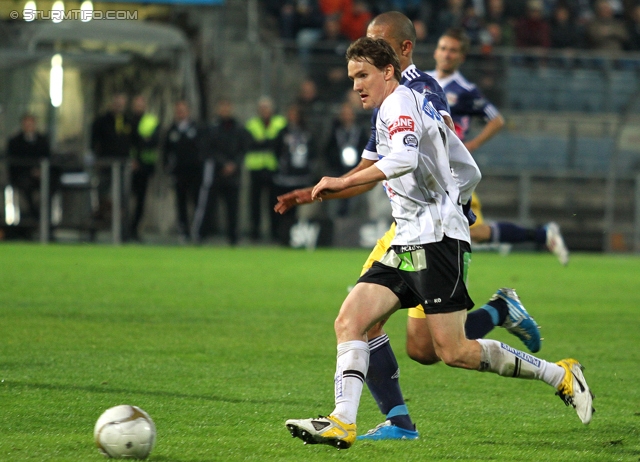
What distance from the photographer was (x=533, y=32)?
74.3 feet

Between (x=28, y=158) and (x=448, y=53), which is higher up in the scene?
(x=448, y=53)

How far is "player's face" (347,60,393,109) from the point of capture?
4.94 meters

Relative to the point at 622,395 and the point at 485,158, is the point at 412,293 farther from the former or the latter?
the point at 485,158

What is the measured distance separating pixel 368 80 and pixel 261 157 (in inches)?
578

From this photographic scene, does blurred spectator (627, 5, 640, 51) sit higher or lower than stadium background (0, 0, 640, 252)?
higher

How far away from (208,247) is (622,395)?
13374mm

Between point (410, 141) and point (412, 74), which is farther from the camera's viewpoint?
point (412, 74)

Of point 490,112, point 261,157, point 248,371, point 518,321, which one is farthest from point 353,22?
point 518,321

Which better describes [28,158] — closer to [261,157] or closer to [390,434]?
[261,157]

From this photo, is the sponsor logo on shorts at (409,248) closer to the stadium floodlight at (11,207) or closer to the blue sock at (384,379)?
the blue sock at (384,379)

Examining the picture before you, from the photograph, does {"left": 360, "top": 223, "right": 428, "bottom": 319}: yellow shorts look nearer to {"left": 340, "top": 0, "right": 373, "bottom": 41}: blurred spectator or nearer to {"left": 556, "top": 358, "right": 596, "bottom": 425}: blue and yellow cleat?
{"left": 556, "top": 358, "right": 596, "bottom": 425}: blue and yellow cleat

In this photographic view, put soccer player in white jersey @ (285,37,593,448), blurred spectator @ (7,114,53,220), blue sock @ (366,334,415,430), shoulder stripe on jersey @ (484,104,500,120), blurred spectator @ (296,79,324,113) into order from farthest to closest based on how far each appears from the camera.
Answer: blurred spectator @ (296,79,324,113) → blurred spectator @ (7,114,53,220) → shoulder stripe on jersey @ (484,104,500,120) → blue sock @ (366,334,415,430) → soccer player in white jersey @ (285,37,593,448)

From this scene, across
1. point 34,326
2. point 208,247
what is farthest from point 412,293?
point 208,247

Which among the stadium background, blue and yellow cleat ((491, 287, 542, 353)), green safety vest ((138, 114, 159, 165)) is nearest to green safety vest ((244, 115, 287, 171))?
the stadium background
